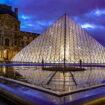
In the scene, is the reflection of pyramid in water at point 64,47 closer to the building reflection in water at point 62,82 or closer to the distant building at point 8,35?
the building reflection in water at point 62,82

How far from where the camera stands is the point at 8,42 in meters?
39.5

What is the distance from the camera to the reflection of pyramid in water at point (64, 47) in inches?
758

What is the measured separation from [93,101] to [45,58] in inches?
695

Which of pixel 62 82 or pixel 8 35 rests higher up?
pixel 8 35

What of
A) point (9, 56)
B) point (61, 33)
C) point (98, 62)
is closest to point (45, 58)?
point (61, 33)

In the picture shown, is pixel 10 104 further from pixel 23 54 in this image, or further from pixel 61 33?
pixel 23 54

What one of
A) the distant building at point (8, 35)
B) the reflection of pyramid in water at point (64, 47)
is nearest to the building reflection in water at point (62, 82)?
the reflection of pyramid in water at point (64, 47)

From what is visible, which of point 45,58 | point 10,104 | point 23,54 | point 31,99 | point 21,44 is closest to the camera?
point 31,99

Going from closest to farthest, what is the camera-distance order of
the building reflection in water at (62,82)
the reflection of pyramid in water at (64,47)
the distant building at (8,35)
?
the building reflection in water at (62,82) → the reflection of pyramid in water at (64,47) → the distant building at (8,35)

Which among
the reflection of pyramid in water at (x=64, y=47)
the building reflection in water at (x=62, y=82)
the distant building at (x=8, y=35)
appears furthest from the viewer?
the distant building at (x=8, y=35)

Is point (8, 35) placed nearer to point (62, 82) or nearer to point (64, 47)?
point (64, 47)

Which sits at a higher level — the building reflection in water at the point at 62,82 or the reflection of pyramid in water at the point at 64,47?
the reflection of pyramid in water at the point at 64,47

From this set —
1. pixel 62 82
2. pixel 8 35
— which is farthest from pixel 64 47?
pixel 8 35

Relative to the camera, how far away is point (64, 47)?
18516 mm
